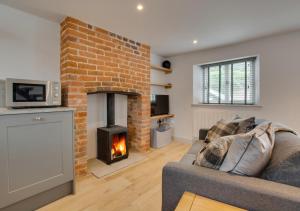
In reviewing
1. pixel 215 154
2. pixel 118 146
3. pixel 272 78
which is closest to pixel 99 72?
pixel 118 146

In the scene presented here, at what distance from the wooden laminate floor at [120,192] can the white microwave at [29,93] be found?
112 centimetres

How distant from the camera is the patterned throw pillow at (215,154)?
1.11 m

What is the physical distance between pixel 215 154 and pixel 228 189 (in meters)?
0.24

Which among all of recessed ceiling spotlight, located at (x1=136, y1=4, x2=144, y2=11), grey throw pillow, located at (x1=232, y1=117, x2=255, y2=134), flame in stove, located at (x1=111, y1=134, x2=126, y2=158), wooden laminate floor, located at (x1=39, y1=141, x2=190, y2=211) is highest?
recessed ceiling spotlight, located at (x1=136, y1=4, x2=144, y2=11)

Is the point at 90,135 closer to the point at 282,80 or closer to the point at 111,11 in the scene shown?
the point at 111,11

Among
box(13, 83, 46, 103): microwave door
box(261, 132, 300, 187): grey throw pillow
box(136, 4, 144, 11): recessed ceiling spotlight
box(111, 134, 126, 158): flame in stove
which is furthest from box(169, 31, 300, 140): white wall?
box(13, 83, 46, 103): microwave door

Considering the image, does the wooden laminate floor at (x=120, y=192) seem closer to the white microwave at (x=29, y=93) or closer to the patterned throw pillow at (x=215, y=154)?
the patterned throw pillow at (x=215, y=154)

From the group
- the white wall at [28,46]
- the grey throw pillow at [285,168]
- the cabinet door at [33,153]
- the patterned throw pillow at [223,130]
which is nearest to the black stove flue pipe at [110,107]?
the white wall at [28,46]

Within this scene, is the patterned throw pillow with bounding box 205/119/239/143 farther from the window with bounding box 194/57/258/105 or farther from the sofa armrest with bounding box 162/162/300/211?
the window with bounding box 194/57/258/105

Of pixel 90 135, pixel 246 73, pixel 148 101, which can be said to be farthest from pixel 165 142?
pixel 246 73

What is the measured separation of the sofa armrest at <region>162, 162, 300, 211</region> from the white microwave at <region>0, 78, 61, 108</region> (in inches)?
61.6

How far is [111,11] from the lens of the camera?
2107mm

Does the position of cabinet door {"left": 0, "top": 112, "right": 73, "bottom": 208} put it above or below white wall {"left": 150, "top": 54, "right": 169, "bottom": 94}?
below

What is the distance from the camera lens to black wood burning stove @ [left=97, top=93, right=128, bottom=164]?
8.75 feet
